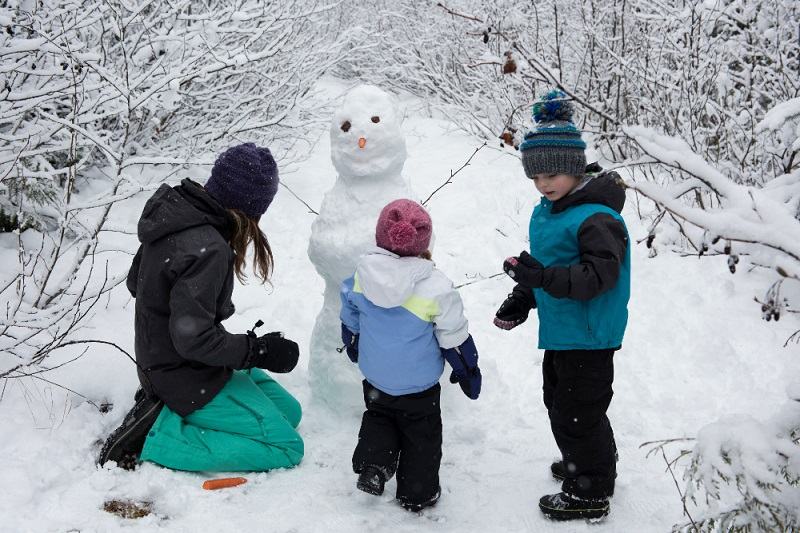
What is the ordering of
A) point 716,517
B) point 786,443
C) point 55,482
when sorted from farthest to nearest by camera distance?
point 55,482 → point 716,517 → point 786,443

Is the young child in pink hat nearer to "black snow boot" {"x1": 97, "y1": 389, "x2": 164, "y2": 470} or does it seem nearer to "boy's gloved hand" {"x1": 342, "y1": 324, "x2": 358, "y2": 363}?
"boy's gloved hand" {"x1": 342, "y1": 324, "x2": 358, "y2": 363}

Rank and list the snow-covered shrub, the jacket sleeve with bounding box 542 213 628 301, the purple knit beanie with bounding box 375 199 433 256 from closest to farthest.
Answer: the snow-covered shrub < the jacket sleeve with bounding box 542 213 628 301 < the purple knit beanie with bounding box 375 199 433 256

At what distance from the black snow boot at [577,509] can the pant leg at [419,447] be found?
484mm

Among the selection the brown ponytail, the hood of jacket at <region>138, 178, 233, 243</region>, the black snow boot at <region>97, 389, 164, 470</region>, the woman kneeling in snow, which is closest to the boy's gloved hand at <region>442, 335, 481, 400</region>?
the woman kneeling in snow

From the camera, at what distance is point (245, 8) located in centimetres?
525

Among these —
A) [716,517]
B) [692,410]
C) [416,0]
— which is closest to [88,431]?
[716,517]

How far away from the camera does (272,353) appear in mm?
2869

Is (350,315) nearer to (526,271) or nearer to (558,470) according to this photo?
(526,271)

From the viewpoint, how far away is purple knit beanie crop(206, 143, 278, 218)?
2.68 meters

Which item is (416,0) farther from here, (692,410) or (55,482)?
(55,482)

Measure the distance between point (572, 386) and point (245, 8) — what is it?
4.30 m

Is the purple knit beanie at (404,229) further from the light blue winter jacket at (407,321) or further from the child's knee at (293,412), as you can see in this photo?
the child's knee at (293,412)

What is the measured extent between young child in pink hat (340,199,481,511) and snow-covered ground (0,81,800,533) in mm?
179

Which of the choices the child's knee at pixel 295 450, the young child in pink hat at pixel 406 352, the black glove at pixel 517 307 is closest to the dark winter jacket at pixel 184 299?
the child's knee at pixel 295 450
